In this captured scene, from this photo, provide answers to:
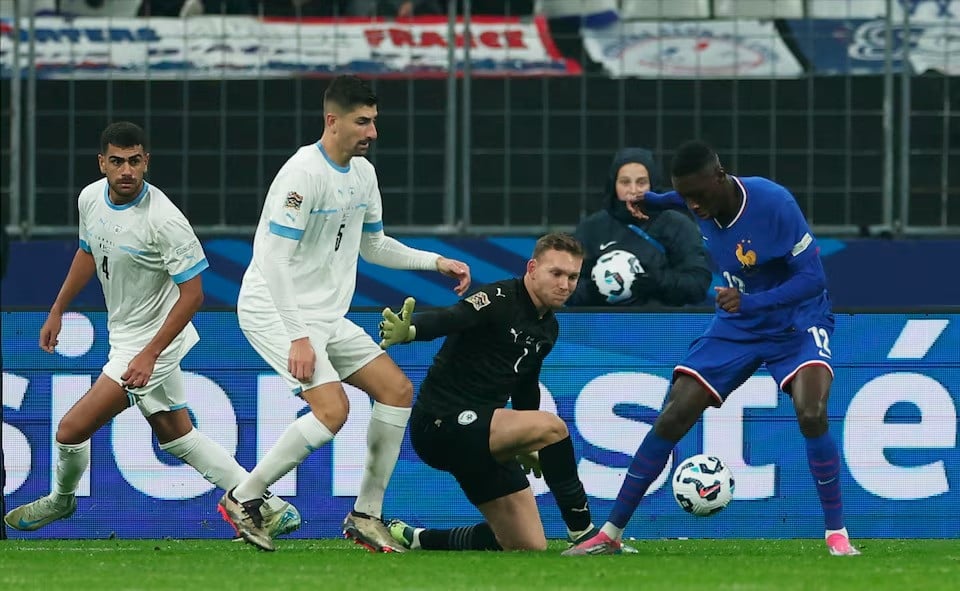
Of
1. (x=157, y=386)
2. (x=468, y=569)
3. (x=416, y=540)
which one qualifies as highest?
(x=157, y=386)

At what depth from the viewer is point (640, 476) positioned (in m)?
8.28

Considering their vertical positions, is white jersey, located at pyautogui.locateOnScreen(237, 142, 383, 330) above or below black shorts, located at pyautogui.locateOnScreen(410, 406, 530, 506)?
above

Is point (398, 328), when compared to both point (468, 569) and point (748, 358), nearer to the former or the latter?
point (468, 569)

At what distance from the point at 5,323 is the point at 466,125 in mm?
3355

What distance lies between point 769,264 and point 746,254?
13 cm

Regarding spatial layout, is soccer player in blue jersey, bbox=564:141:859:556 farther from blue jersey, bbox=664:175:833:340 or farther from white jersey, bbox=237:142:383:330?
white jersey, bbox=237:142:383:330

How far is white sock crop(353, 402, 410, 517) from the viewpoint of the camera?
8.46 m

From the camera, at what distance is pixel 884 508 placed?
9.72 meters

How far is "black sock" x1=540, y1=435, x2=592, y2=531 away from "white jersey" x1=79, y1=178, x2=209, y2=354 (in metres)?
1.74

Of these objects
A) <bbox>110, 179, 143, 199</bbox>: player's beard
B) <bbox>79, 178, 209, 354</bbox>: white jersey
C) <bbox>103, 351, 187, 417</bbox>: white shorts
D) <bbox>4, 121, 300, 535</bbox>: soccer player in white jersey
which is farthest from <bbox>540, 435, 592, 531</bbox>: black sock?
<bbox>110, 179, 143, 199</bbox>: player's beard

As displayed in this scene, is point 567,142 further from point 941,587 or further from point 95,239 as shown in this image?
point 941,587

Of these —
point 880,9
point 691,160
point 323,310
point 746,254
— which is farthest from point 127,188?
point 880,9

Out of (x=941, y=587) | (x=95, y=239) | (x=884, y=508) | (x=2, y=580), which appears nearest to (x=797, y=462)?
(x=884, y=508)

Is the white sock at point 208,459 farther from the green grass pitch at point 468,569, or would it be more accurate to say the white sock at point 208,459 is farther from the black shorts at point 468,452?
the black shorts at point 468,452
